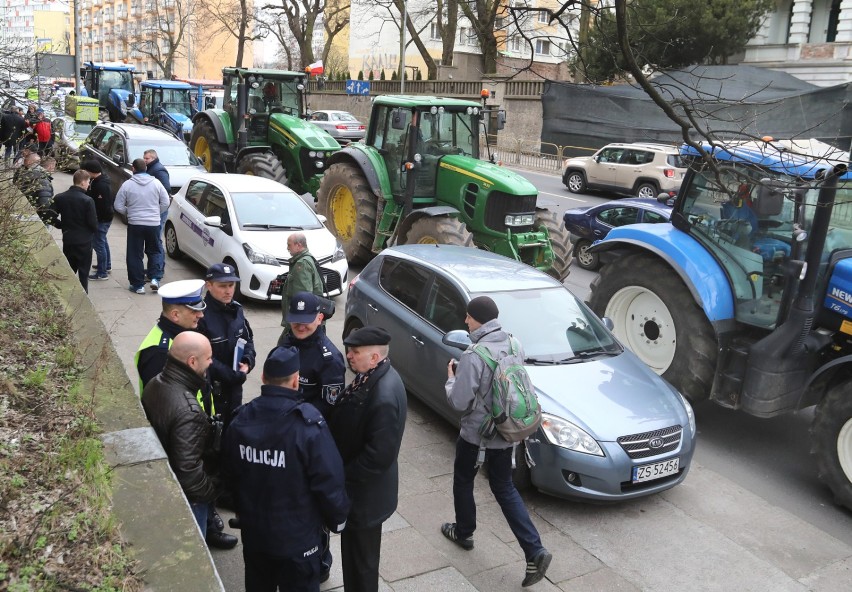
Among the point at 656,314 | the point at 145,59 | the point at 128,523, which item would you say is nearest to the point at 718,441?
the point at 656,314

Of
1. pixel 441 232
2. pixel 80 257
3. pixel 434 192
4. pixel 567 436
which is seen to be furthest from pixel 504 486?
pixel 434 192

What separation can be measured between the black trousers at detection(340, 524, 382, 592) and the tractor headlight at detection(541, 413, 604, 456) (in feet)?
6.51

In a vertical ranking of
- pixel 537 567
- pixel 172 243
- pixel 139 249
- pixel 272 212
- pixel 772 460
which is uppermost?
pixel 272 212

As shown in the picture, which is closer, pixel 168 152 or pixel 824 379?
pixel 824 379

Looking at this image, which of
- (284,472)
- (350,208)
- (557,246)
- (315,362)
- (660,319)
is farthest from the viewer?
(350,208)

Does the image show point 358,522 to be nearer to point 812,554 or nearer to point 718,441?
point 812,554

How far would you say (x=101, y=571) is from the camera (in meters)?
3.35

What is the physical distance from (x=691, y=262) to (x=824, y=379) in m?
1.60

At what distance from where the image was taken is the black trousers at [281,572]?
3705 millimetres

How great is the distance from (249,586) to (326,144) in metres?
12.7

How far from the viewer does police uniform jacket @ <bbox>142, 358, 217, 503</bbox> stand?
3.99 metres

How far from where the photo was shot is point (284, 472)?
355cm

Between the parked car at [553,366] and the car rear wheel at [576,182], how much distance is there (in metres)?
18.1

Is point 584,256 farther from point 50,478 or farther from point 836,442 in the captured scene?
point 50,478
